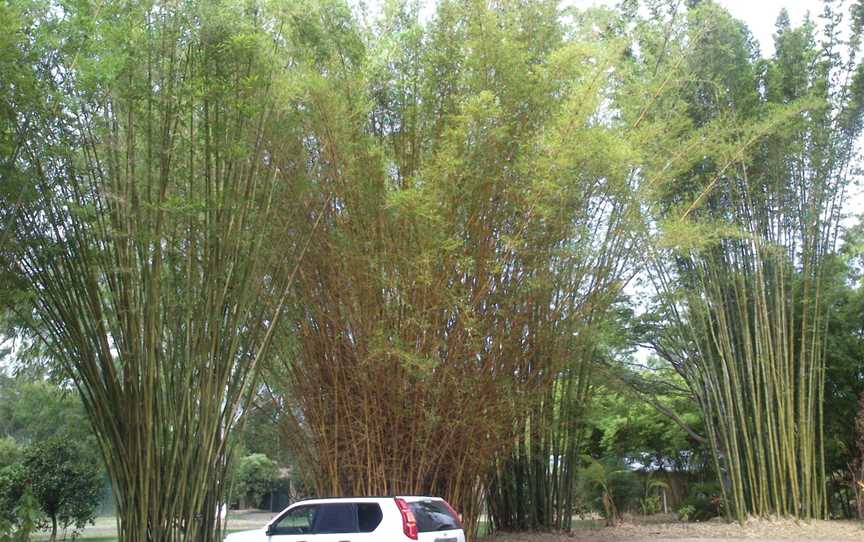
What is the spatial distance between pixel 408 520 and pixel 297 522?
0.90 m

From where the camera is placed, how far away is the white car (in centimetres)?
496

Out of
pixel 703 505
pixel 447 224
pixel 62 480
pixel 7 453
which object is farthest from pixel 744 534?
pixel 7 453

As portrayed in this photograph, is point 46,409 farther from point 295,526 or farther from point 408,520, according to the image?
point 408,520

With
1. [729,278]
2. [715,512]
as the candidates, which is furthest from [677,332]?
[715,512]

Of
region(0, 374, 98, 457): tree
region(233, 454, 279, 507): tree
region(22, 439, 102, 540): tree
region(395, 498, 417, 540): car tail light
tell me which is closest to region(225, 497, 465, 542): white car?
region(395, 498, 417, 540): car tail light

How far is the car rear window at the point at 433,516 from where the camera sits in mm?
5062

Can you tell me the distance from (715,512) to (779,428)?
4.31m

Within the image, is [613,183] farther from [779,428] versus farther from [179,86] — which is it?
[779,428]

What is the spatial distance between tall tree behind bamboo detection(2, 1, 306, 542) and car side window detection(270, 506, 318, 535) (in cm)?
49

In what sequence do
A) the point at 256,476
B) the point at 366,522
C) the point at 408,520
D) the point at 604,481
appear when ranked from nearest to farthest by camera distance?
the point at 408,520 < the point at 366,522 < the point at 604,481 < the point at 256,476

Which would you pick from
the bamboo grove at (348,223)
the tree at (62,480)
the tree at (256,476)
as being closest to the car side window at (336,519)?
the bamboo grove at (348,223)

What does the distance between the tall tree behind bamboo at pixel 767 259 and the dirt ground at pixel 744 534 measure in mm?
252

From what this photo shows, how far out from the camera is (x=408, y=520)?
4.94m

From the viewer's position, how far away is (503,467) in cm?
879
